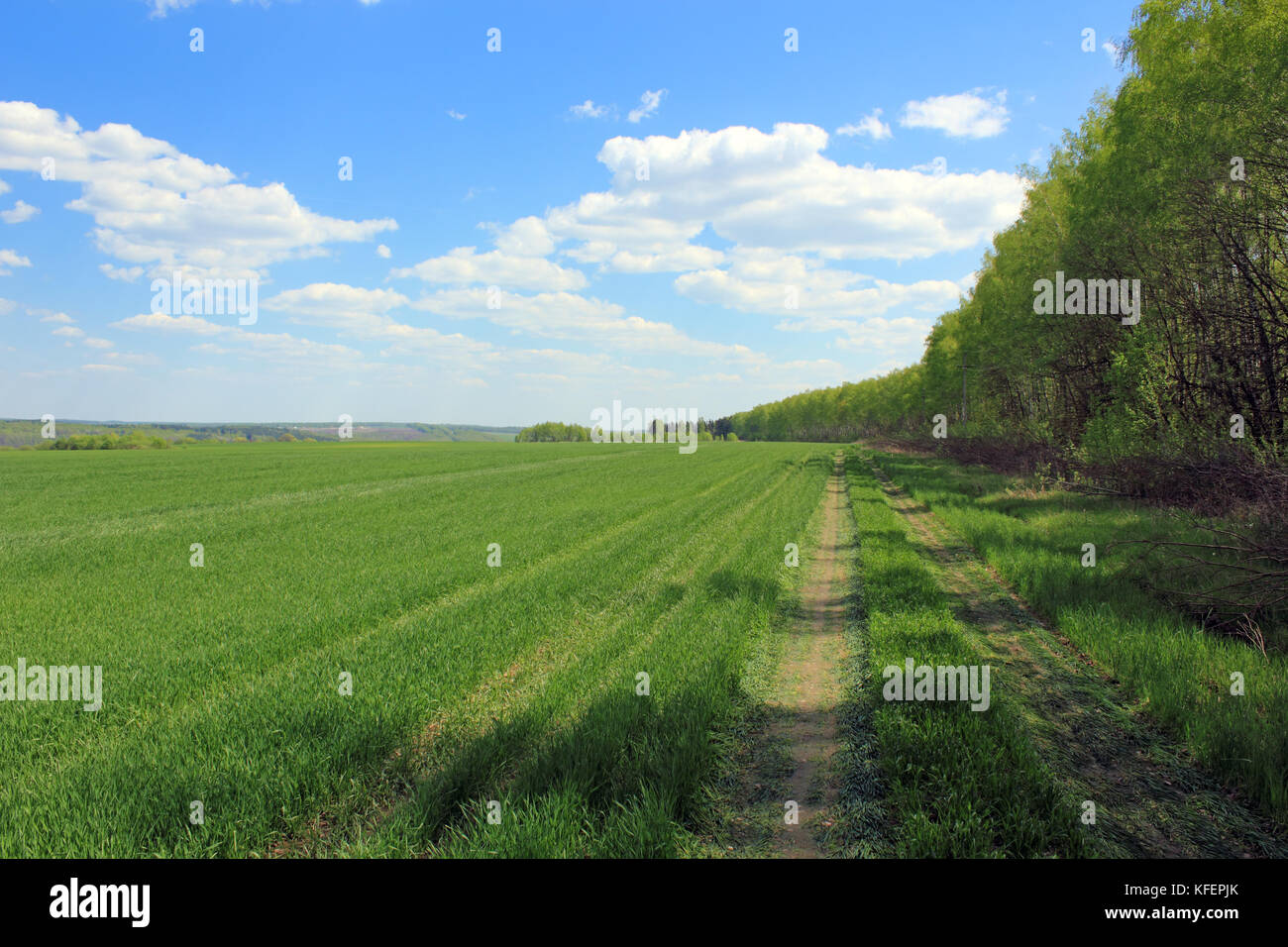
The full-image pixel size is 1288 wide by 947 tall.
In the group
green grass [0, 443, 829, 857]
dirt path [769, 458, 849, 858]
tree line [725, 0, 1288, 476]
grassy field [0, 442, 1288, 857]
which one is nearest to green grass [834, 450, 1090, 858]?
grassy field [0, 442, 1288, 857]

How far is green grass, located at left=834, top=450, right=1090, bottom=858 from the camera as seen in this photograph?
12.3 feet

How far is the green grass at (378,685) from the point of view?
3969 mm

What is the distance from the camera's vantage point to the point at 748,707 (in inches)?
237

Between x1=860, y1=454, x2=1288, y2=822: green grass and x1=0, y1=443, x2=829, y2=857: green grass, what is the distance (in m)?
3.90

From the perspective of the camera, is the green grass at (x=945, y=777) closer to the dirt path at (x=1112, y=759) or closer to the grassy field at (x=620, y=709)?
the grassy field at (x=620, y=709)

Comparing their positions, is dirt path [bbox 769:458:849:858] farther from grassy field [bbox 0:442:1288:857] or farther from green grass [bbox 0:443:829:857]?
green grass [bbox 0:443:829:857]

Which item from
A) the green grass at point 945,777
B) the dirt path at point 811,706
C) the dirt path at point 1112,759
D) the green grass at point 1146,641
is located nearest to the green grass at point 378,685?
the dirt path at point 811,706

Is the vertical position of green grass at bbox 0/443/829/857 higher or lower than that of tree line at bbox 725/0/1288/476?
lower

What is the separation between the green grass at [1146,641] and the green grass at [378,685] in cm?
390

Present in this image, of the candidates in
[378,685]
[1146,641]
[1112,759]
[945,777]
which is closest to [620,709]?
[378,685]

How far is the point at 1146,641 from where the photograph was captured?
6781 mm

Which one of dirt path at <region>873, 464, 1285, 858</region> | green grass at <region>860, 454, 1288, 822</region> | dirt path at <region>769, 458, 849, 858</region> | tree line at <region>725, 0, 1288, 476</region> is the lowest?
dirt path at <region>769, 458, 849, 858</region>

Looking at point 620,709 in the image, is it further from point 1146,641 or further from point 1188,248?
point 1188,248
